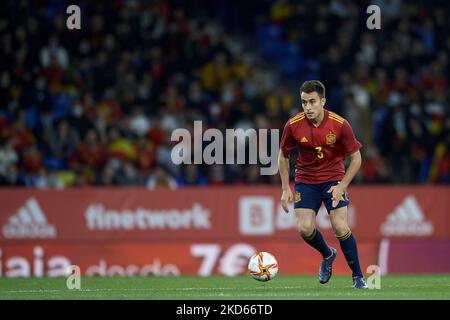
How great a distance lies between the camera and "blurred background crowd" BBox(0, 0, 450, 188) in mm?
19469

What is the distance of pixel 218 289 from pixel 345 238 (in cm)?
158

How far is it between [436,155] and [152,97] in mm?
5479

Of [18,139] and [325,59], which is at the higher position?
[325,59]

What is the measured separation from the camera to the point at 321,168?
11.9m

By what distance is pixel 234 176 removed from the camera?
19484 millimetres

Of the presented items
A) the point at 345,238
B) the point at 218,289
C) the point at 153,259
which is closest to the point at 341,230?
the point at 345,238

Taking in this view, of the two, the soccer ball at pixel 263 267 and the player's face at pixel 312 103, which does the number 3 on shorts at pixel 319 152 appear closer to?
the player's face at pixel 312 103

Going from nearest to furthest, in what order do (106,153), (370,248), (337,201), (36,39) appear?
(337,201)
(370,248)
(106,153)
(36,39)

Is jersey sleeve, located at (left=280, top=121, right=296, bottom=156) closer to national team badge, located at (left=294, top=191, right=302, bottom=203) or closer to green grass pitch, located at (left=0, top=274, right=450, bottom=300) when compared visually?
national team badge, located at (left=294, top=191, right=302, bottom=203)

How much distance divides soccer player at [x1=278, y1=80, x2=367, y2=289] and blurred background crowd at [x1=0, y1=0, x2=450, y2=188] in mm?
7243

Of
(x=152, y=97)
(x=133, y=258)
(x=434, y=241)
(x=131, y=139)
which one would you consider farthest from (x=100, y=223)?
(x=434, y=241)

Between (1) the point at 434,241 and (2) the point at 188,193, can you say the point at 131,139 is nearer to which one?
(2) the point at 188,193

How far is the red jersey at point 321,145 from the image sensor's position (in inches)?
461

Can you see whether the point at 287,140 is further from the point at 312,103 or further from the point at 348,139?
the point at 348,139
